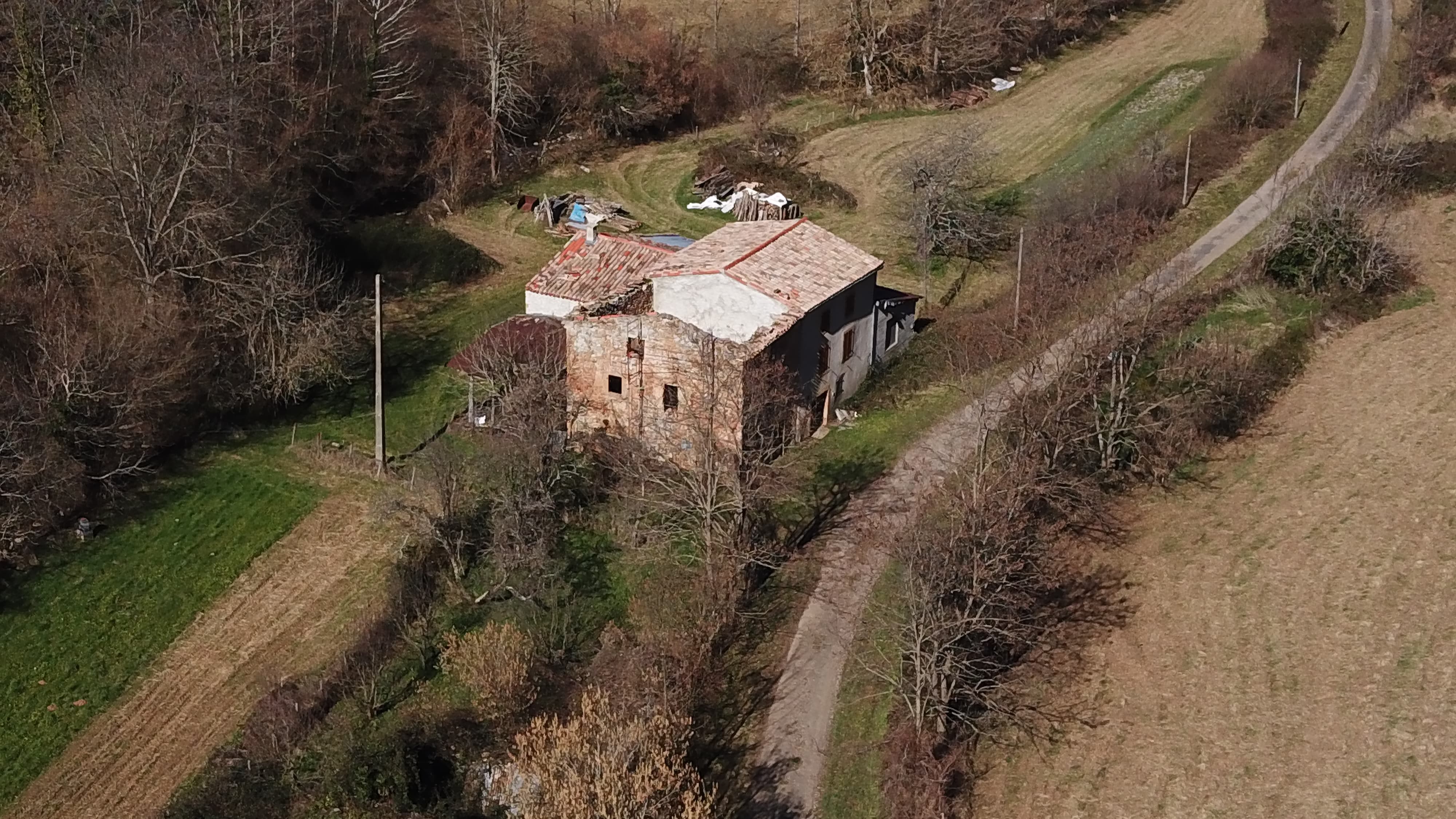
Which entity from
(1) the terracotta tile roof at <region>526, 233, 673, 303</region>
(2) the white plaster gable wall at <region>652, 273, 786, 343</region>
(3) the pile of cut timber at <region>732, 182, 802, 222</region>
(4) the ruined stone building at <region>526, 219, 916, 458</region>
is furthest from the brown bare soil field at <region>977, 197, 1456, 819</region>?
(3) the pile of cut timber at <region>732, 182, 802, 222</region>

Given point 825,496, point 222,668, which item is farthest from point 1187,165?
point 222,668

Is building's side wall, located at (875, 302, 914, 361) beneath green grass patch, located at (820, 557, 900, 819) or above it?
above

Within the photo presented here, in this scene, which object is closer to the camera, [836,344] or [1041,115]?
[836,344]

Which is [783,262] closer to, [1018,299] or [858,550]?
[1018,299]

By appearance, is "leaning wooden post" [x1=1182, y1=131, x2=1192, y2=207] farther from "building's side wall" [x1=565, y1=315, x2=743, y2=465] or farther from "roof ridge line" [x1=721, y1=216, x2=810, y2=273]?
"building's side wall" [x1=565, y1=315, x2=743, y2=465]

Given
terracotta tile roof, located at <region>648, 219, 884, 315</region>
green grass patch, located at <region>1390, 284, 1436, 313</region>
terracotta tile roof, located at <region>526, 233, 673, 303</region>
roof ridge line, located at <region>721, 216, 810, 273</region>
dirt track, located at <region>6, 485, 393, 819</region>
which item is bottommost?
dirt track, located at <region>6, 485, 393, 819</region>

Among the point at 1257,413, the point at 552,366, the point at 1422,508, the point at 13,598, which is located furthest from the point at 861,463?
the point at 13,598

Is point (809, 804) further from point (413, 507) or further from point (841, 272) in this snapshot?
point (841, 272)

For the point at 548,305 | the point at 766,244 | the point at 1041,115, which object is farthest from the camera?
the point at 1041,115
